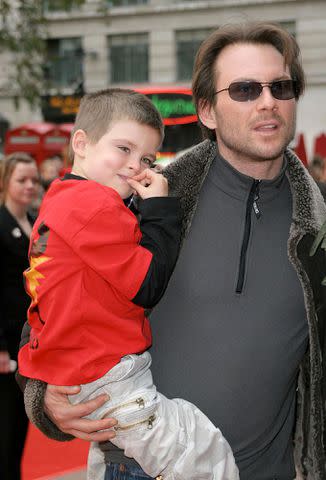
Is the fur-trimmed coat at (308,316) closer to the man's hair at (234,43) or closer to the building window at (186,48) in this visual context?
the man's hair at (234,43)

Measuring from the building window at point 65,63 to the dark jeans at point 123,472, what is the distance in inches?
1106

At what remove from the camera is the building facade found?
27.2 meters

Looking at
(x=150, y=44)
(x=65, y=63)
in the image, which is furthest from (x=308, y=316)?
(x=65, y=63)

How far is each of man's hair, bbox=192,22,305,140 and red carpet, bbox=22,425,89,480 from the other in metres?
3.50

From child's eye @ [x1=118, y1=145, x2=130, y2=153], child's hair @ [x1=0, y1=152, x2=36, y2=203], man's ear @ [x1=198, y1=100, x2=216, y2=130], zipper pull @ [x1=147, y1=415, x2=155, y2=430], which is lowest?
child's hair @ [x1=0, y1=152, x2=36, y2=203]

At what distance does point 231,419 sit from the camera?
2.53m

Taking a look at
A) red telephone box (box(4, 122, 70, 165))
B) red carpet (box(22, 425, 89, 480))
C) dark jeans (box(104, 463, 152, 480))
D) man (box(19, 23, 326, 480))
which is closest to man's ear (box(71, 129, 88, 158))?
man (box(19, 23, 326, 480))

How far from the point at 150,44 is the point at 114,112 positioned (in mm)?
27554

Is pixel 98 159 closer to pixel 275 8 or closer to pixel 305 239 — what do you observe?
pixel 305 239

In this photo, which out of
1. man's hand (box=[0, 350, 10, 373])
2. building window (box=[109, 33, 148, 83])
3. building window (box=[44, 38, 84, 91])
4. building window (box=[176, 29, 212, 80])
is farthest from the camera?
building window (box=[44, 38, 84, 91])

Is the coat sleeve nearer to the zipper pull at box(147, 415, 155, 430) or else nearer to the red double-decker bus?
the zipper pull at box(147, 415, 155, 430)

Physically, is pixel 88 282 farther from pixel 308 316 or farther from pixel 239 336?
pixel 308 316

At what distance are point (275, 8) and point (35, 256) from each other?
1044 inches

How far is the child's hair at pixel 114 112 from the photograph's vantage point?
2533mm
